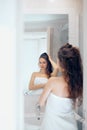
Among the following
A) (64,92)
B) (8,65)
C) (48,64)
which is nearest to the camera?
(8,65)

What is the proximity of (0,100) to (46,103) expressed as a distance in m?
0.63

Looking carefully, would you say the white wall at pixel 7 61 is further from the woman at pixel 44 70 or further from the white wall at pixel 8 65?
the woman at pixel 44 70

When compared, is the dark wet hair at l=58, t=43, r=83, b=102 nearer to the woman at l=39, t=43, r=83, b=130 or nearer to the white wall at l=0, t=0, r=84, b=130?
the woman at l=39, t=43, r=83, b=130

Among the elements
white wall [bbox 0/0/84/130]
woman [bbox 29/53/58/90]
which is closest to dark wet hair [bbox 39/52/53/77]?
woman [bbox 29/53/58/90]

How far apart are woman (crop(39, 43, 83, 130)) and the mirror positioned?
0.39 ft

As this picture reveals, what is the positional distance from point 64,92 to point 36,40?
0.40 m

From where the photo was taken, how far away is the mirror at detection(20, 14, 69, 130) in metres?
1.54

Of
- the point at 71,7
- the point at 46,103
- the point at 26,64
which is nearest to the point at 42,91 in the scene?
the point at 46,103

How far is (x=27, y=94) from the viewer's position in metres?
1.57

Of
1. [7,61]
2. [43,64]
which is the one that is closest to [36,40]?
[43,64]

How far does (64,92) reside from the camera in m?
1.44

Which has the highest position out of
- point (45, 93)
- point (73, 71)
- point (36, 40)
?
point (36, 40)

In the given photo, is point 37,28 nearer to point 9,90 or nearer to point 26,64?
point 26,64

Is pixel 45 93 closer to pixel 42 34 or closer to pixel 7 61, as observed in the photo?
pixel 42 34
